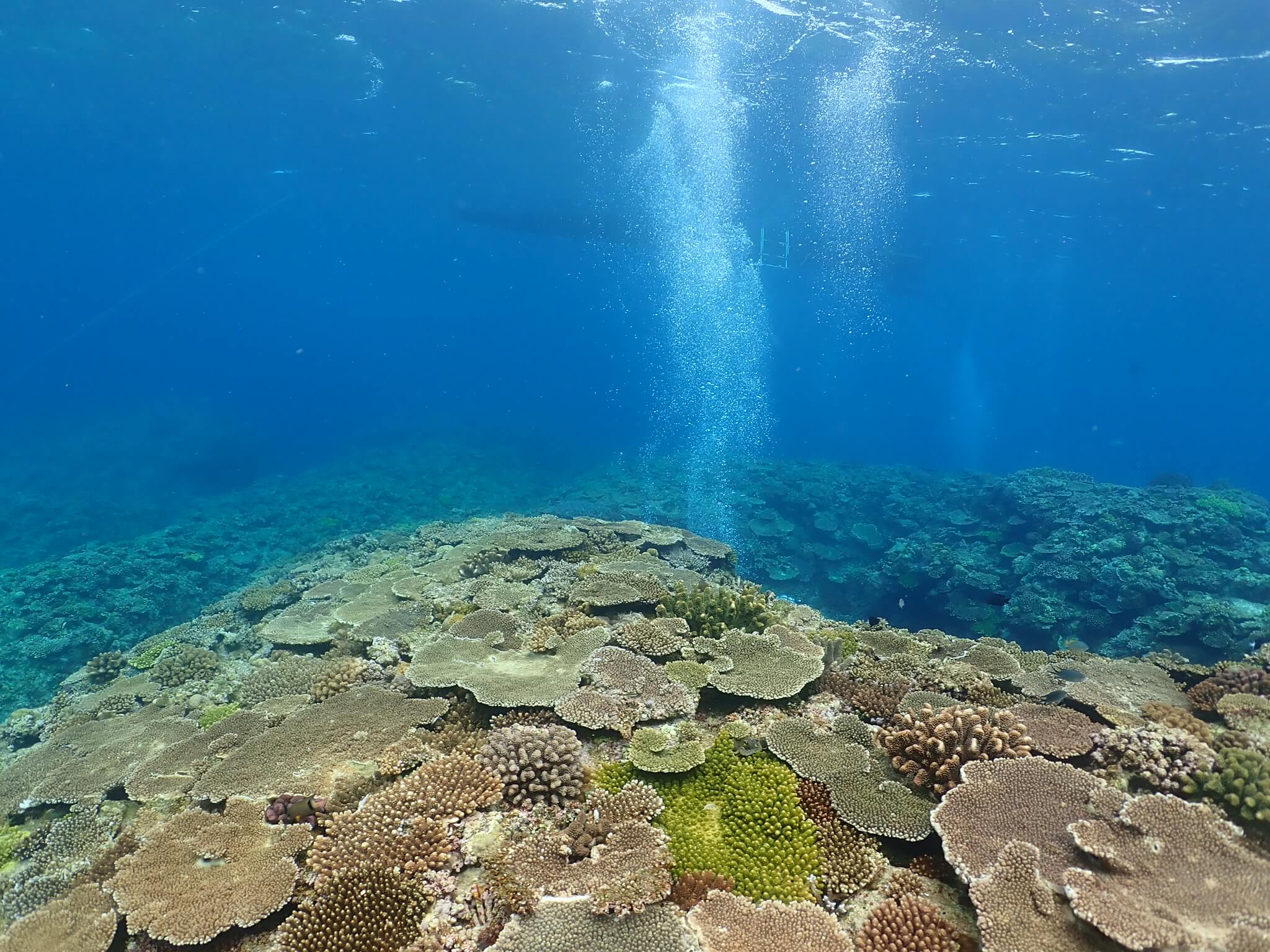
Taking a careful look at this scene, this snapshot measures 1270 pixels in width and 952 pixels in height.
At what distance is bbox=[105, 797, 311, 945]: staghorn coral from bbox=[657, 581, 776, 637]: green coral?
5.75m

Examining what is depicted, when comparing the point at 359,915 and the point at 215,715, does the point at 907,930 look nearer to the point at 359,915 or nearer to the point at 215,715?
the point at 359,915

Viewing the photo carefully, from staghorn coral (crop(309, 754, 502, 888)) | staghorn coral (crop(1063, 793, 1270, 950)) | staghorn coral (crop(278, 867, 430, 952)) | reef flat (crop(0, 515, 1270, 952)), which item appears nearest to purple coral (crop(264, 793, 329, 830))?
reef flat (crop(0, 515, 1270, 952))

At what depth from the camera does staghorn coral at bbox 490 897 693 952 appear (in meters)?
4.20

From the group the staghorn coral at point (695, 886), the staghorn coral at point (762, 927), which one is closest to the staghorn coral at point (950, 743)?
the staghorn coral at point (762, 927)

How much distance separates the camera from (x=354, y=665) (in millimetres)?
9141

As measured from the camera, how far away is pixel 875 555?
29203mm

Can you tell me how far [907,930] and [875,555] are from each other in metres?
26.8

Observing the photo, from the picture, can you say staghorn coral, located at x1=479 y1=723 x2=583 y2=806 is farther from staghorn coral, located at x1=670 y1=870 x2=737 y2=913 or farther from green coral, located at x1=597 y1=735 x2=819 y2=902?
staghorn coral, located at x1=670 y1=870 x2=737 y2=913

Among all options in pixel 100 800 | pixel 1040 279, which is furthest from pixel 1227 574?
pixel 1040 279

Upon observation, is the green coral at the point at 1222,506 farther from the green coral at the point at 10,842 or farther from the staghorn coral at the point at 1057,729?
the green coral at the point at 10,842

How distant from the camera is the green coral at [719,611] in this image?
31.0 feet

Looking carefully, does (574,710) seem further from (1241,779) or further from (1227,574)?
(1227,574)

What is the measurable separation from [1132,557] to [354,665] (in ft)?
87.1

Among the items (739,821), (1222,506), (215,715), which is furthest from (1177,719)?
(1222,506)
